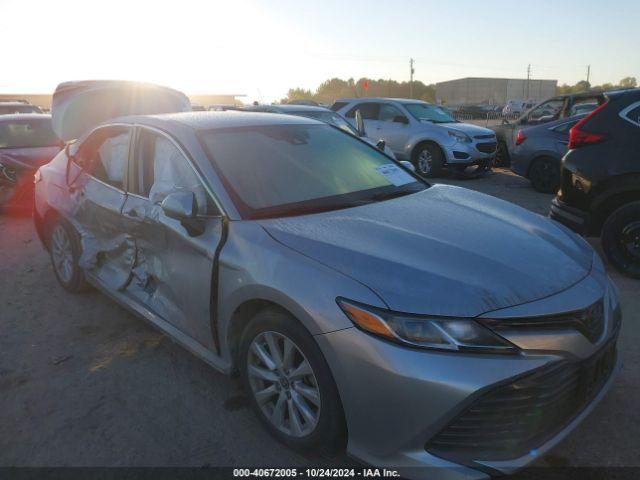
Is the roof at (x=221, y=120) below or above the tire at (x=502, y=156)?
above

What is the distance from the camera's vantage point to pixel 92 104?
6441 millimetres

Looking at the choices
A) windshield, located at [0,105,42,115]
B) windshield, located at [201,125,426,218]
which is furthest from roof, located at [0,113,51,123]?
windshield, located at [201,125,426,218]

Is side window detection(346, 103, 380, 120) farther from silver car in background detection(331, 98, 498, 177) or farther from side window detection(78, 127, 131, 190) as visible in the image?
side window detection(78, 127, 131, 190)

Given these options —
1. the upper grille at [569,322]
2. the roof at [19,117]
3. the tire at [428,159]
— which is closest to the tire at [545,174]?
the tire at [428,159]

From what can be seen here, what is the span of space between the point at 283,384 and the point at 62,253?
302cm

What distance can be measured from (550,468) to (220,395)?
1.76 metres

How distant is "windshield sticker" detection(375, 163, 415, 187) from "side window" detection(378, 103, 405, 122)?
805cm

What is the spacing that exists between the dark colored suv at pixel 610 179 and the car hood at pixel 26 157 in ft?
23.4

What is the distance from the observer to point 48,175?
4.57m

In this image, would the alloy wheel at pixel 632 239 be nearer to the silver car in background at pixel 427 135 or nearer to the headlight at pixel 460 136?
the silver car in background at pixel 427 135

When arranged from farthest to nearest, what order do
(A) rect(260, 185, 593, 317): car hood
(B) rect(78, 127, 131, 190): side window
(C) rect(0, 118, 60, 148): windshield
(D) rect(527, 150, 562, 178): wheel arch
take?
(D) rect(527, 150, 562, 178): wheel arch
(C) rect(0, 118, 60, 148): windshield
(B) rect(78, 127, 131, 190): side window
(A) rect(260, 185, 593, 317): car hood

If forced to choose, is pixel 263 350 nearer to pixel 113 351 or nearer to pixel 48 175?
pixel 113 351

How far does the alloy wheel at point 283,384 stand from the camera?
225 centimetres

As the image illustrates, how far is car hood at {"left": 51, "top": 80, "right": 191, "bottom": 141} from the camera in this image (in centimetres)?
623
